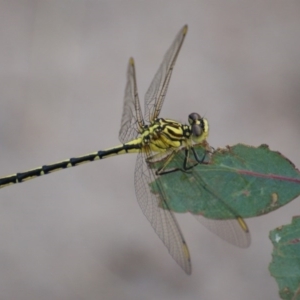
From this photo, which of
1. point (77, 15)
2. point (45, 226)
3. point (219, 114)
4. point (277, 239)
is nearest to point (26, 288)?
point (45, 226)


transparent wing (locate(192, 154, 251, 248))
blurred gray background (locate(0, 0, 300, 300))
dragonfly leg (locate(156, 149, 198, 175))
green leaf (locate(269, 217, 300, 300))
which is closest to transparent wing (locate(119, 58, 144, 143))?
dragonfly leg (locate(156, 149, 198, 175))

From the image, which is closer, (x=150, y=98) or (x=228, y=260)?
(x=150, y=98)

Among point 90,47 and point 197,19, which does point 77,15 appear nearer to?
point 90,47

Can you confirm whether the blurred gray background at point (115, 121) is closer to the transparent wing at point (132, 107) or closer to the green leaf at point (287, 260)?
the transparent wing at point (132, 107)

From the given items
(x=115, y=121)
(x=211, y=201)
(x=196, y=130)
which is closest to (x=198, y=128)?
(x=196, y=130)

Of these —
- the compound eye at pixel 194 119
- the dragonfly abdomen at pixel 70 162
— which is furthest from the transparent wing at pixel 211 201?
the dragonfly abdomen at pixel 70 162
